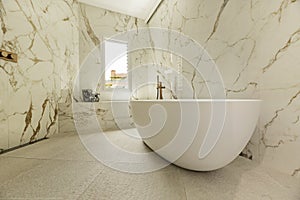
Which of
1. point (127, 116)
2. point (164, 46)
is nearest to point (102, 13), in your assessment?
point (164, 46)

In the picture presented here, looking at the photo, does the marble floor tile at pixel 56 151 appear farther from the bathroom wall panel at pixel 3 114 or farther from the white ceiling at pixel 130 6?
the white ceiling at pixel 130 6

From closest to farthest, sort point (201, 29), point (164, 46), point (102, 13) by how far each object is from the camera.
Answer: point (201, 29) → point (164, 46) → point (102, 13)

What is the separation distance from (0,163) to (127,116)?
6.22 ft

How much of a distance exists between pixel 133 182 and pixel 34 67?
6.29ft

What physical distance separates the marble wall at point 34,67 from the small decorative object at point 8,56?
41 mm

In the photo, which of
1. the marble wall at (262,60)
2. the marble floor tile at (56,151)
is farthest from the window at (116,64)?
the marble wall at (262,60)

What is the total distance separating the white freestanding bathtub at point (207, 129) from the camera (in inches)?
38.9

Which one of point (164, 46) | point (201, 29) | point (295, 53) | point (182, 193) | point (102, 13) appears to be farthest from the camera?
point (102, 13)

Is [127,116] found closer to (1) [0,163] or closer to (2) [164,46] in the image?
(2) [164,46]

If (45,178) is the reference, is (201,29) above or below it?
above

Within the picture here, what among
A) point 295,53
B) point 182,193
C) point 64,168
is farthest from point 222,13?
point 64,168

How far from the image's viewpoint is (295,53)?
1102 mm

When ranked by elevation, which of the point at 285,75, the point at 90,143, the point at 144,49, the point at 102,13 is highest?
the point at 102,13

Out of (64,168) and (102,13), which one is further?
(102,13)
